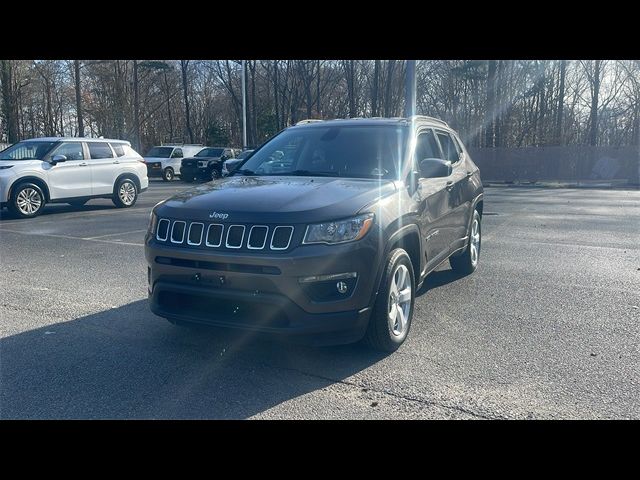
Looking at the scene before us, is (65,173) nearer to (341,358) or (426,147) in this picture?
(426,147)

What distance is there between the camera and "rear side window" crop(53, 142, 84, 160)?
1432cm

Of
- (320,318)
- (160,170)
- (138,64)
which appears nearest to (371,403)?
(320,318)

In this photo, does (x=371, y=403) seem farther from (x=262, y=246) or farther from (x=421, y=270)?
(x=421, y=270)

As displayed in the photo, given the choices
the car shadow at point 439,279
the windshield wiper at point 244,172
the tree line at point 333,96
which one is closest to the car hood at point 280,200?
the windshield wiper at point 244,172

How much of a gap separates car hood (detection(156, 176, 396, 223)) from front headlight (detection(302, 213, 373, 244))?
0.17 feet

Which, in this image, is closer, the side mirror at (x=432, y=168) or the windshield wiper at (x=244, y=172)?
the side mirror at (x=432, y=168)

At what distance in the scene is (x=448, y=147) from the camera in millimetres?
6938

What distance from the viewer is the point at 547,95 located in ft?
155

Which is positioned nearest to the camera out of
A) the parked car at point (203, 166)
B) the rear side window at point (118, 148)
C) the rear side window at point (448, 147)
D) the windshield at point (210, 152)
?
the rear side window at point (448, 147)

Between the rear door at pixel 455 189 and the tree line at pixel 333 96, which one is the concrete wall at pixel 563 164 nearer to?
the tree line at pixel 333 96

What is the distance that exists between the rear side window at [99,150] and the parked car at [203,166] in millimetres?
13231

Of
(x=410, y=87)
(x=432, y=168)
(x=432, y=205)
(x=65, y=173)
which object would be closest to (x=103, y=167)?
(x=65, y=173)

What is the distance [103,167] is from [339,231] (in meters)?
12.8

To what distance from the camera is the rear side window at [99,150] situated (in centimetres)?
1513
